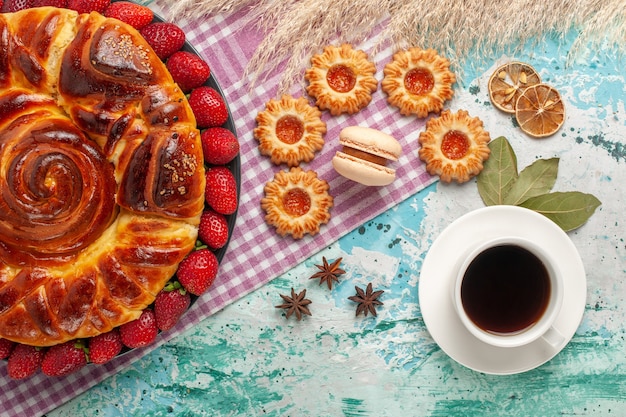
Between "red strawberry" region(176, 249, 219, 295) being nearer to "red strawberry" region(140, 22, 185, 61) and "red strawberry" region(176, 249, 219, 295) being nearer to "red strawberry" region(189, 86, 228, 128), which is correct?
"red strawberry" region(189, 86, 228, 128)

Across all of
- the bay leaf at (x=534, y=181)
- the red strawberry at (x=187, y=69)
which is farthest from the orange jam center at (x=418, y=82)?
the red strawberry at (x=187, y=69)

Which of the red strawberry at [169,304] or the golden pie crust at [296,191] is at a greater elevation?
the golden pie crust at [296,191]

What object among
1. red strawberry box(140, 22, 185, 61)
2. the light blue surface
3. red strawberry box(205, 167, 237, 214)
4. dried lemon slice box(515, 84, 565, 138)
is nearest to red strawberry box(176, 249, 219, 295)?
red strawberry box(205, 167, 237, 214)

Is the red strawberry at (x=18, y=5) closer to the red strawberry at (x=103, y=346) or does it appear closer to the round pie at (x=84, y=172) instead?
the round pie at (x=84, y=172)

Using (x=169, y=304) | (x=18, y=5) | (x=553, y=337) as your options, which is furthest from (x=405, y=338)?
(x=18, y=5)

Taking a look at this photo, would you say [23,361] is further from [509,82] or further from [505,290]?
[509,82]

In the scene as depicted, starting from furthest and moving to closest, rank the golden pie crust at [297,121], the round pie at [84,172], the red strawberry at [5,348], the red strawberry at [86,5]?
the golden pie crust at [297,121] → the red strawberry at [5,348] → the red strawberry at [86,5] → the round pie at [84,172]
